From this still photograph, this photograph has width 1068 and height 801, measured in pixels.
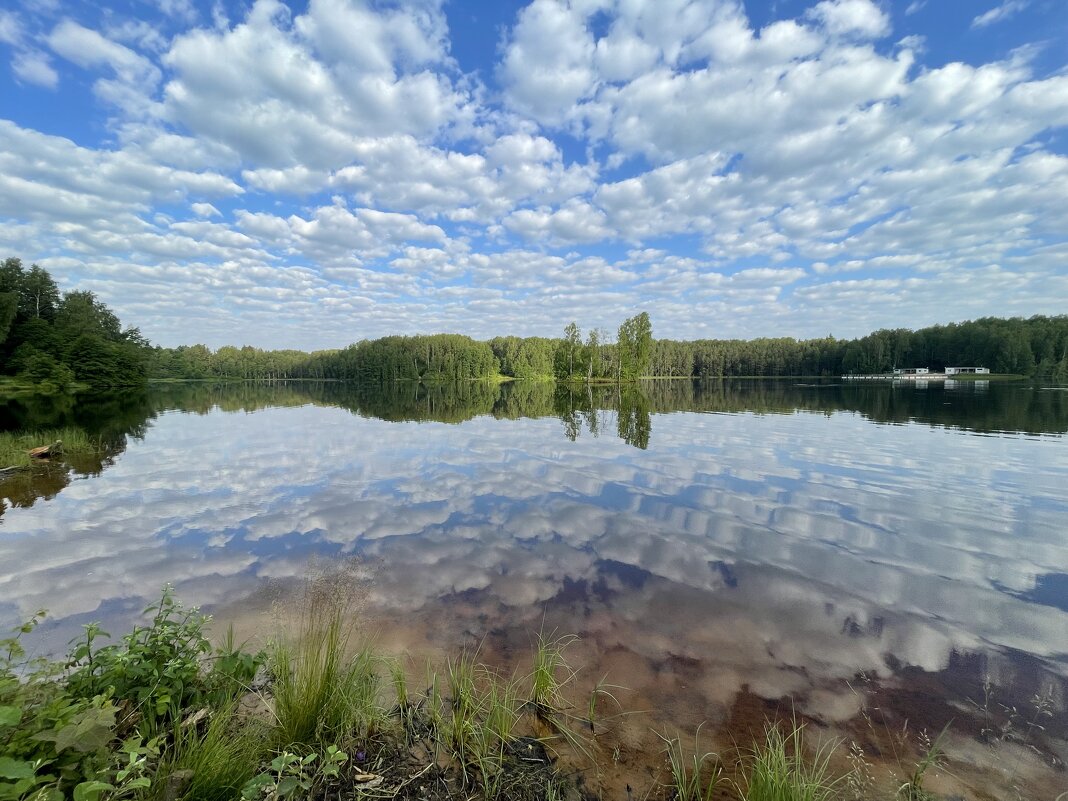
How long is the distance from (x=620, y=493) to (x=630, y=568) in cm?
508

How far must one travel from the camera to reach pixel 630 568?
329 inches

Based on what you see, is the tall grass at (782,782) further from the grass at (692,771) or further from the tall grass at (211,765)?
the tall grass at (211,765)

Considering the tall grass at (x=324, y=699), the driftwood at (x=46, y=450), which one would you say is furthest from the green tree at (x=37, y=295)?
the tall grass at (x=324, y=699)

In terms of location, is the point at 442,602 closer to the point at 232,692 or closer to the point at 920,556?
the point at 232,692

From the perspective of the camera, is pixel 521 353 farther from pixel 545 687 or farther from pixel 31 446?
pixel 545 687

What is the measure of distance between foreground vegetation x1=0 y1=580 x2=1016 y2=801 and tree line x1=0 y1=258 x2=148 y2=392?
89.2m

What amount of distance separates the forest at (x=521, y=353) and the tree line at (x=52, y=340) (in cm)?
19

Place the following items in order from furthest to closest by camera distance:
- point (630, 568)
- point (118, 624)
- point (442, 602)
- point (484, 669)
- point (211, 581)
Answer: point (630, 568) < point (211, 581) < point (442, 602) < point (118, 624) < point (484, 669)

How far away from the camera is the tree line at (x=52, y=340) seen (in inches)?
2672

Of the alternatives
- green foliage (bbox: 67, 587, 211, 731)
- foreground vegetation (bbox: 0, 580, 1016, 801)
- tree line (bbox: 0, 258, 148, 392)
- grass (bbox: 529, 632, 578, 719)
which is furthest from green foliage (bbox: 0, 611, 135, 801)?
tree line (bbox: 0, 258, 148, 392)

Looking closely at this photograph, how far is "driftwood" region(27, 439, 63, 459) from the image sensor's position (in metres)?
17.9

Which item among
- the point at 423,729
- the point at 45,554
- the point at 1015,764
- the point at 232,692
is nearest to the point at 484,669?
the point at 423,729

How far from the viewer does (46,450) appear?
1844 centimetres

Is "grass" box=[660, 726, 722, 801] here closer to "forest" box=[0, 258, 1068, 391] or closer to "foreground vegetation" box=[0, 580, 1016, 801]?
"foreground vegetation" box=[0, 580, 1016, 801]
